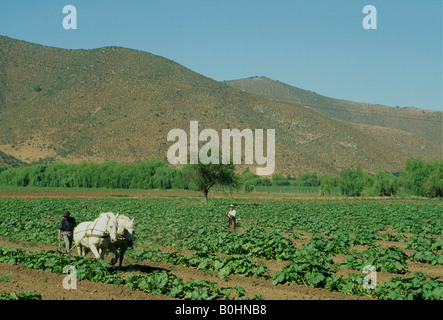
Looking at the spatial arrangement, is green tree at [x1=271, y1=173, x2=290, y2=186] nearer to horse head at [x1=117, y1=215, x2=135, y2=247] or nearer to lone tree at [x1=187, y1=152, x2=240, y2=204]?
lone tree at [x1=187, y1=152, x2=240, y2=204]

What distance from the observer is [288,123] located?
13925 cm

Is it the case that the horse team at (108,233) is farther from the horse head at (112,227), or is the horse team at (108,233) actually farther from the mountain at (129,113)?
the mountain at (129,113)

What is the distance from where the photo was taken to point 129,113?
11706 centimetres

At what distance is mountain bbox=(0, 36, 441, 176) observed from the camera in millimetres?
111812

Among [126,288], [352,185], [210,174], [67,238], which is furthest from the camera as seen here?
[352,185]

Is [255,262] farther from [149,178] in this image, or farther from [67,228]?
[149,178]

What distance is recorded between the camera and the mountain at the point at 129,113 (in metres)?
112

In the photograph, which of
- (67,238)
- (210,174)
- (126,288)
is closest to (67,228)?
(67,238)

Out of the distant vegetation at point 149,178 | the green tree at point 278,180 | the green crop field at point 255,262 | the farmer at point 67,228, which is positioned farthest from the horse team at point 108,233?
the green tree at point 278,180

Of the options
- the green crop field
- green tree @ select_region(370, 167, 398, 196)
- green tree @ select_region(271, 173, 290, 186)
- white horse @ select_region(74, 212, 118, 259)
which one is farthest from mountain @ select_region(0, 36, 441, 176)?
white horse @ select_region(74, 212, 118, 259)
